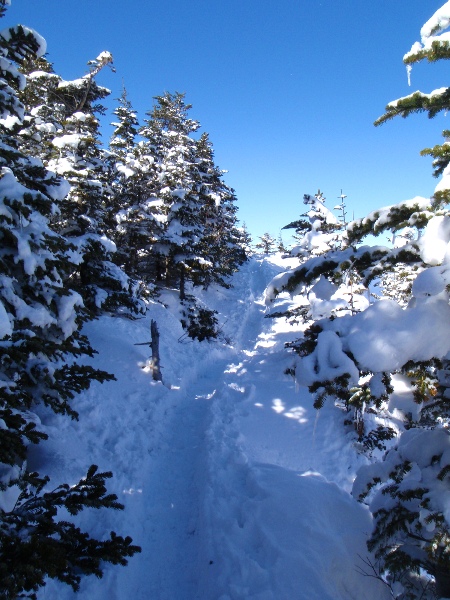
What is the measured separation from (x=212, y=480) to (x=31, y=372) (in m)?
5.57

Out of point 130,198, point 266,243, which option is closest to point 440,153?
point 130,198

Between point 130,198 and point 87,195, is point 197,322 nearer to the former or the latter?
point 130,198

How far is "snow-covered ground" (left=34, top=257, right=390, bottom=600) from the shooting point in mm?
5570

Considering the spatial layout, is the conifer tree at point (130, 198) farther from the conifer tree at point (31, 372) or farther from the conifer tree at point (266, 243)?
the conifer tree at point (266, 243)

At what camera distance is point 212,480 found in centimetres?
823

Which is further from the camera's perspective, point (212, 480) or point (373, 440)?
point (373, 440)

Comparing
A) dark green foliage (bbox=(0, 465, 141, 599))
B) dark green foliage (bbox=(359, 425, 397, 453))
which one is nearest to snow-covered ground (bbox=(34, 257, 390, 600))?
dark green foliage (bbox=(359, 425, 397, 453))

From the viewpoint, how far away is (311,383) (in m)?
3.08

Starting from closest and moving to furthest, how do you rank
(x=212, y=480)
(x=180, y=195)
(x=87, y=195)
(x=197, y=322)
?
(x=212, y=480) → (x=87, y=195) → (x=180, y=195) → (x=197, y=322)

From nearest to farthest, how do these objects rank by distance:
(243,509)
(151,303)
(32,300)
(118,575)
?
(32,300), (118,575), (243,509), (151,303)

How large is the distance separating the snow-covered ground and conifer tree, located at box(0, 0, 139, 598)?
89.1 inches

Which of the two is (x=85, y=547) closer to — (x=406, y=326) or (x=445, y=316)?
(x=406, y=326)

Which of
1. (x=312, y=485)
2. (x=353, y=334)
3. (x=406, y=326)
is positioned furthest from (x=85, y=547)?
(x=312, y=485)

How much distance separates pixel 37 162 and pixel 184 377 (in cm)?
1125
